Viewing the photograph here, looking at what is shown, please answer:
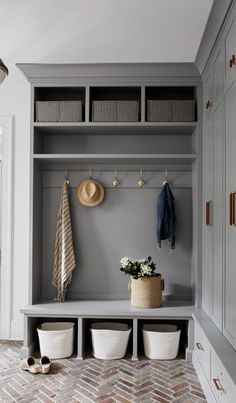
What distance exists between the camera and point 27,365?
323 cm

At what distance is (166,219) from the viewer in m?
3.79

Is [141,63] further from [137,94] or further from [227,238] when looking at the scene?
[227,238]

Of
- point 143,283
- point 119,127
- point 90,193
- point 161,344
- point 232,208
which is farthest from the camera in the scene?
point 90,193

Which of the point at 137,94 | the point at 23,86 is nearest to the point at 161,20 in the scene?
the point at 137,94

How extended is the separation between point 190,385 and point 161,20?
263 centimetres

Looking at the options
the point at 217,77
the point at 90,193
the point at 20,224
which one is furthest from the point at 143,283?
the point at 217,77

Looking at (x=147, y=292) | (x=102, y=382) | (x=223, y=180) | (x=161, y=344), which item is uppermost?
(x=223, y=180)

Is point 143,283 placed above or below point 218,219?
below

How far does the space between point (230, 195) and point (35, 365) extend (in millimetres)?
2090

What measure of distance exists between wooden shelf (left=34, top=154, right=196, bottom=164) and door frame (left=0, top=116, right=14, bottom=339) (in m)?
0.44

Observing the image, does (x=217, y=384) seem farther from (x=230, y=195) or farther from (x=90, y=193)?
(x=90, y=193)

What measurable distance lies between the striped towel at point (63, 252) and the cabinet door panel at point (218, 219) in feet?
4.85

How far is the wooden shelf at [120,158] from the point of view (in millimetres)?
3590

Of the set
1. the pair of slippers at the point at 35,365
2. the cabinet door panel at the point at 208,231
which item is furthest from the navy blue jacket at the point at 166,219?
the pair of slippers at the point at 35,365
